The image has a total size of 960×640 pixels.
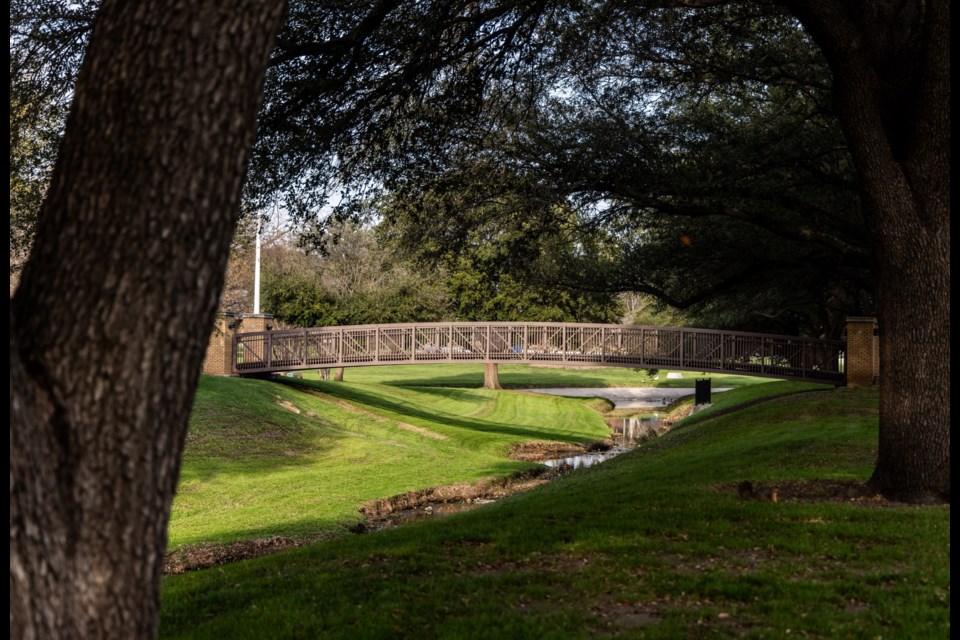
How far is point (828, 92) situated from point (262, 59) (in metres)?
14.1

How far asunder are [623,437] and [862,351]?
325 inches

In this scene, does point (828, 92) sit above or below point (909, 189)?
above

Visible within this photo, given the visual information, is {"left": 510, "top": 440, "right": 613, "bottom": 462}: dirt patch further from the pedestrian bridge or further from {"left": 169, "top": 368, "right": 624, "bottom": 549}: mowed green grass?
the pedestrian bridge

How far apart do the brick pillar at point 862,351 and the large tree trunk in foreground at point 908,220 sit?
19.0 meters

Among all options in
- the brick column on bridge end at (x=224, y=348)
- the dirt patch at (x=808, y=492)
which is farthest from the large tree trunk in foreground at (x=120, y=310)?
the brick column on bridge end at (x=224, y=348)

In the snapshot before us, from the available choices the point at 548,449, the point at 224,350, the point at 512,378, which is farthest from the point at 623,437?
the point at 512,378

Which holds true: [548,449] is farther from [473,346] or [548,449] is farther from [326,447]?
[326,447]

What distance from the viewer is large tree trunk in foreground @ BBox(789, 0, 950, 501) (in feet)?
29.5

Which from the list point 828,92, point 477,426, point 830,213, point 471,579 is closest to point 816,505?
point 471,579

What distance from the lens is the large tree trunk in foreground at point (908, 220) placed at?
8.99 m

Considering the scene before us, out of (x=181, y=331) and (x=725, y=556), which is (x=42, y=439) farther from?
(x=725, y=556)

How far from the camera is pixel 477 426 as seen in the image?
102 feet

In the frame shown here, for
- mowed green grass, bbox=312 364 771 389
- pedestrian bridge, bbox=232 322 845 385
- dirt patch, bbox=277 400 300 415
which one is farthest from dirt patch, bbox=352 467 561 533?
mowed green grass, bbox=312 364 771 389

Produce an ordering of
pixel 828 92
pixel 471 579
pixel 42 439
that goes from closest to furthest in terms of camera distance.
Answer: pixel 42 439 → pixel 471 579 → pixel 828 92
